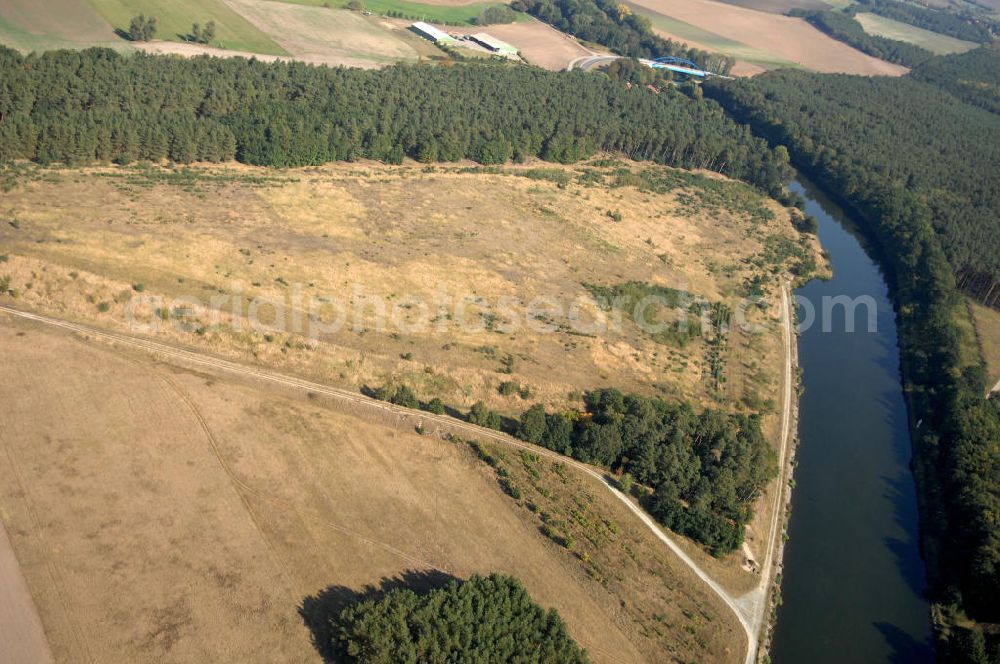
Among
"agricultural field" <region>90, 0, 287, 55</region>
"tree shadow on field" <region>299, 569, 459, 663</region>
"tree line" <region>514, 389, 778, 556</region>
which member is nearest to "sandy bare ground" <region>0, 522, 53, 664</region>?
"tree shadow on field" <region>299, 569, 459, 663</region>

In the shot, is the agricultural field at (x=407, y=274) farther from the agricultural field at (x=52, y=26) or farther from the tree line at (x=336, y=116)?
the agricultural field at (x=52, y=26)

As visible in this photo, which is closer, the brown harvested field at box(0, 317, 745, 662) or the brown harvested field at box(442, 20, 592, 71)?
the brown harvested field at box(0, 317, 745, 662)

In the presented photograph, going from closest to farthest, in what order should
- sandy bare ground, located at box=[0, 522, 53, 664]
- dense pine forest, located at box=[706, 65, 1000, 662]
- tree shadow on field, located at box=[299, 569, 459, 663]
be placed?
sandy bare ground, located at box=[0, 522, 53, 664] < tree shadow on field, located at box=[299, 569, 459, 663] < dense pine forest, located at box=[706, 65, 1000, 662]

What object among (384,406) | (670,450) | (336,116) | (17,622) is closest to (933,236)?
(670,450)

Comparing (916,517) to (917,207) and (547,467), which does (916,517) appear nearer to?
(547,467)

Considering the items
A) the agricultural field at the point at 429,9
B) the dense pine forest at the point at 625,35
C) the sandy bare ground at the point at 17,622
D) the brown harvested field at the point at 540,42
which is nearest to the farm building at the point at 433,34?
the brown harvested field at the point at 540,42

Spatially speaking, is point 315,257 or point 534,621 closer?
point 534,621

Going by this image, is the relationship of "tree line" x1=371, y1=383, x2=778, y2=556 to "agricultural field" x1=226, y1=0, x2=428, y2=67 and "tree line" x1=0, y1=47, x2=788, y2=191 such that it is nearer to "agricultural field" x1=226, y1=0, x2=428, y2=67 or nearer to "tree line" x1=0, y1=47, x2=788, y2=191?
"tree line" x1=0, y1=47, x2=788, y2=191

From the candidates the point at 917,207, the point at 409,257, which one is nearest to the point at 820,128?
the point at 917,207
